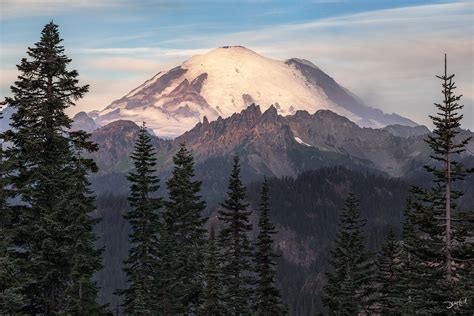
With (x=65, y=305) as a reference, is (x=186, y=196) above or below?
above

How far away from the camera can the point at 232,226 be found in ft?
183

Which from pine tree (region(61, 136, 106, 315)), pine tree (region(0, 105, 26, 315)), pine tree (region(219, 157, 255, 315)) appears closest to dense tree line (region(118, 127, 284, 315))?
pine tree (region(219, 157, 255, 315))

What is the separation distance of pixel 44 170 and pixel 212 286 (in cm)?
1637

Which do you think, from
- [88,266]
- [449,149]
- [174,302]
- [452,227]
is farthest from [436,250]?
[174,302]

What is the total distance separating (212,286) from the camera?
159 ft

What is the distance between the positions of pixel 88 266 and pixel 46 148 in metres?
7.32

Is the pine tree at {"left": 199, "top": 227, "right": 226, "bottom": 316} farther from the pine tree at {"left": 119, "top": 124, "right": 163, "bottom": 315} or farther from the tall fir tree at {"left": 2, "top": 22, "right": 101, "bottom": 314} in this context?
the tall fir tree at {"left": 2, "top": 22, "right": 101, "bottom": 314}

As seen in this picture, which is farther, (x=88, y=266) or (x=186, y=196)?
(x=186, y=196)

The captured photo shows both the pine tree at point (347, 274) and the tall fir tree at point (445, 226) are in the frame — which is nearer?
the tall fir tree at point (445, 226)

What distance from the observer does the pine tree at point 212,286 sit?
156 feet

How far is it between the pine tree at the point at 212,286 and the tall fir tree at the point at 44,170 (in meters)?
11.5

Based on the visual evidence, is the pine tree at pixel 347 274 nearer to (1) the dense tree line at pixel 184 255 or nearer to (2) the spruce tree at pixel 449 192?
(1) the dense tree line at pixel 184 255

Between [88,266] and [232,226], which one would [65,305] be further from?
[232,226]

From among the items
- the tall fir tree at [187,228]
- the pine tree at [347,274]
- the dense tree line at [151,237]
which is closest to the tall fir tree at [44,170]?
the dense tree line at [151,237]
